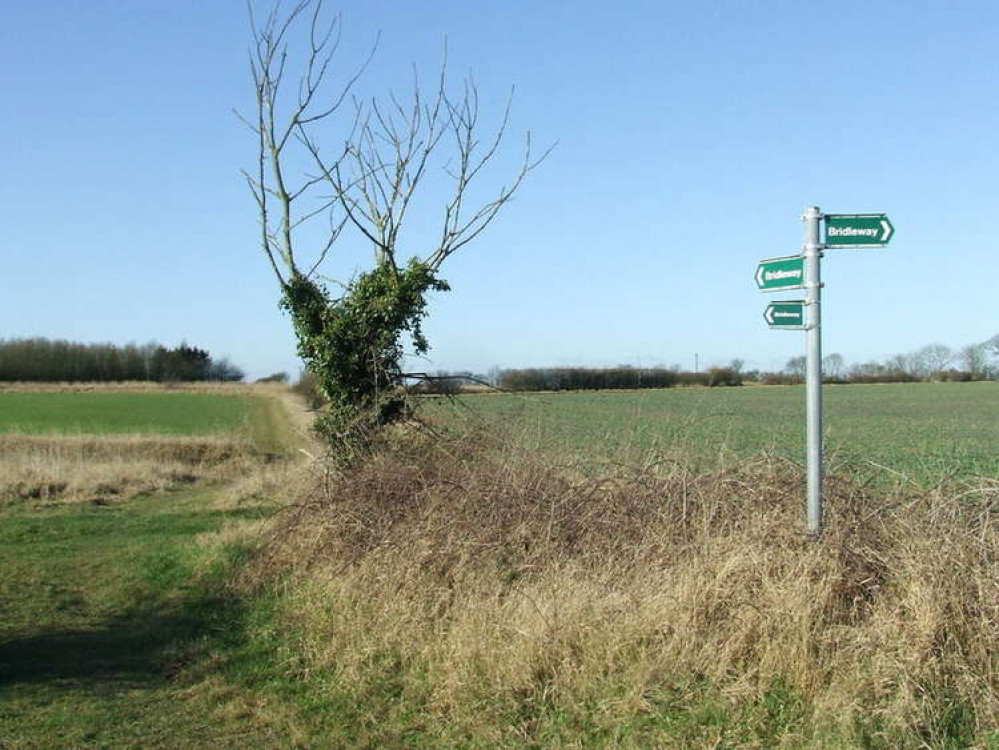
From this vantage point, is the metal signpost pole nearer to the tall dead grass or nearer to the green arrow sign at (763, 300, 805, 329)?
the green arrow sign at (763, 300, 805, 329)

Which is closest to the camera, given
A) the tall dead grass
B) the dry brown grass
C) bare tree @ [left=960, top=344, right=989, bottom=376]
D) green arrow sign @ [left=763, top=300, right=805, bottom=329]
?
the tall dead grass

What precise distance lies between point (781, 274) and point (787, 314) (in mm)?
363

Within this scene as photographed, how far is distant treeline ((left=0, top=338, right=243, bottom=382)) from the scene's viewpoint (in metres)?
100

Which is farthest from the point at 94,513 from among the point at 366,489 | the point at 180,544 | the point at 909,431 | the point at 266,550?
the point at 909,431

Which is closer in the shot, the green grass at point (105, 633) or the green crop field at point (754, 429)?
the green grass at point (105, 633)

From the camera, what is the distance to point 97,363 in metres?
107

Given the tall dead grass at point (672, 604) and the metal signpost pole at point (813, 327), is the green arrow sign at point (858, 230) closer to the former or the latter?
the metal signpost pole at point (813, 327)

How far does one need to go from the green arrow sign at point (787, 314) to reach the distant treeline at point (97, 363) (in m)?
104

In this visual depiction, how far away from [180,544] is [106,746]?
24.9ft

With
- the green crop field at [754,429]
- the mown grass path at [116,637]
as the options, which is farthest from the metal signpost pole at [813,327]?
the mown grass path at [116,637]

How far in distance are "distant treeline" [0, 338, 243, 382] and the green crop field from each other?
2956 inches

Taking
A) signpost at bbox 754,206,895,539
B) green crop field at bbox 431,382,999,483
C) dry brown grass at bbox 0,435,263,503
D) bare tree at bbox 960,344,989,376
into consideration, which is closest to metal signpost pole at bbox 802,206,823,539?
signpost at bbox 754,206,895,539

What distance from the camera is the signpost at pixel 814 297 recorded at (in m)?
6.49

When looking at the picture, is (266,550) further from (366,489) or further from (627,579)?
(627,579)
